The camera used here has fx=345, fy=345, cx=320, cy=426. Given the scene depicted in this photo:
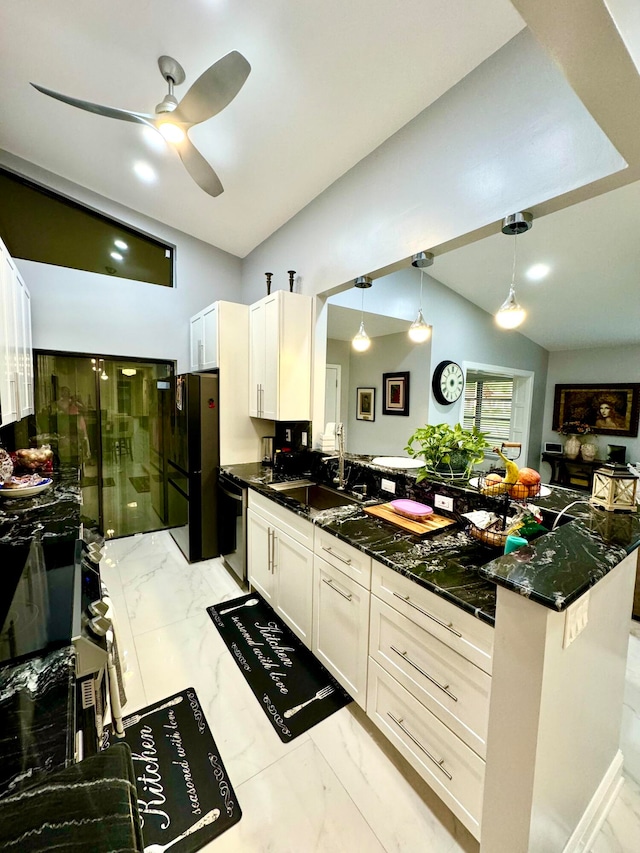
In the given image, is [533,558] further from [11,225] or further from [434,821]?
[11,225]

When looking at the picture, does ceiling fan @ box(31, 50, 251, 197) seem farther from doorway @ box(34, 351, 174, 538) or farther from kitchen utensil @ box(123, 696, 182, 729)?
kitchen utensil @ box(123, 696, 182, 729)

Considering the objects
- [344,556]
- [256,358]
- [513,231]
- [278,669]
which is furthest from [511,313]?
[278,669]

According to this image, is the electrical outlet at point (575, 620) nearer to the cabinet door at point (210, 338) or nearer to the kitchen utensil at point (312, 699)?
the kitchen utensil at point (312, 699)

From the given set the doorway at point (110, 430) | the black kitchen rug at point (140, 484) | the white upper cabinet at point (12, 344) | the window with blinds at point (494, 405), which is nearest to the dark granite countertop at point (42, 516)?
the white upper cabinet at point (12, 344)

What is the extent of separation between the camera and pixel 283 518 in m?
2.23

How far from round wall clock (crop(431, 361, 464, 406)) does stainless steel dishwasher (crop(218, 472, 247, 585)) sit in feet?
7.95

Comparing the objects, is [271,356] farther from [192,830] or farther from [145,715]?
[192,830]

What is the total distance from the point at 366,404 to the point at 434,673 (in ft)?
11.9

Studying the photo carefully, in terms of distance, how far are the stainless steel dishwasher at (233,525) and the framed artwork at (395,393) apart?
2219 mm

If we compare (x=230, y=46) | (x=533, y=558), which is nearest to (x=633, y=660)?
(x=533, y=558)

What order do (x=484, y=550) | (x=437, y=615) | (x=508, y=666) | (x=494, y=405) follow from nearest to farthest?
(x=508, y=666)
(x=437, y=615)
(x=484, y=550)
(x=494, y=405)

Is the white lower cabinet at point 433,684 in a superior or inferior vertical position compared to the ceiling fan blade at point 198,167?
inferior

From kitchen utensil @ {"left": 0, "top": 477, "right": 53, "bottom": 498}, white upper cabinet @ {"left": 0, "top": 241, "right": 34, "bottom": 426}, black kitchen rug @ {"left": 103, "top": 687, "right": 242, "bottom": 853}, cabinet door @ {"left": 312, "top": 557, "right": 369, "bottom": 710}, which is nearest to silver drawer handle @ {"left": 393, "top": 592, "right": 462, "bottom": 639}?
cabinet door @ {"left": 312, "top": 557, "right": 369, "bottom": 710}

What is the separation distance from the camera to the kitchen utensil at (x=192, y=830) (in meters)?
1.23
